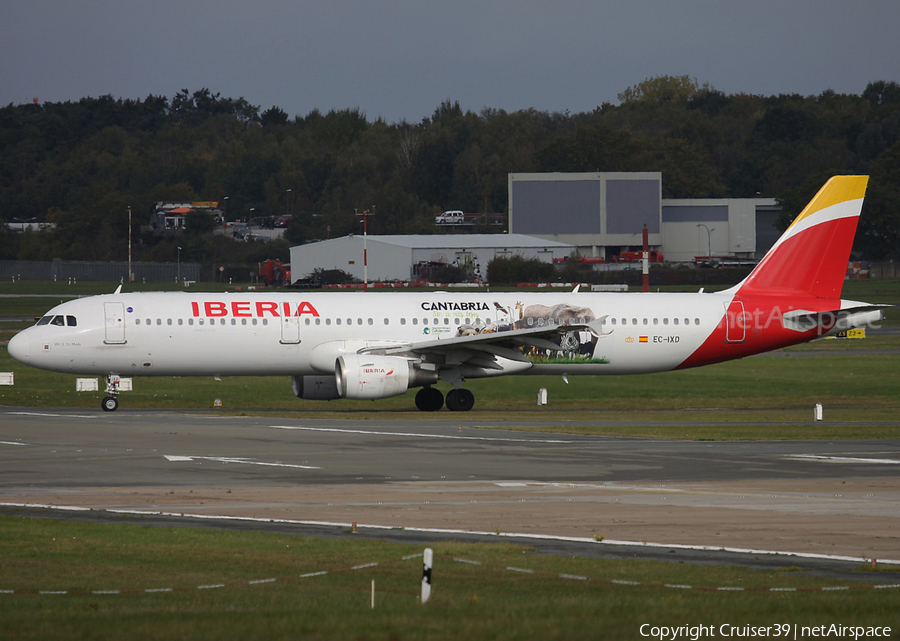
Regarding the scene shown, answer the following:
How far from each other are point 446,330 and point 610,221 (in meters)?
107

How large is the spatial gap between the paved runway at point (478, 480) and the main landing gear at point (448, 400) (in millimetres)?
5880

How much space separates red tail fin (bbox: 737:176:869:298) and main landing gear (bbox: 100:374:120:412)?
21.5m

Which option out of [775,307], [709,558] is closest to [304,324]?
[775,307]

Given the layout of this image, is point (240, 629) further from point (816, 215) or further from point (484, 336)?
point (816, 215)

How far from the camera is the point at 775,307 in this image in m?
41.5

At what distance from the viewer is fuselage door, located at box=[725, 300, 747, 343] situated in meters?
41.5

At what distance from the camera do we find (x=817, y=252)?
4212cm

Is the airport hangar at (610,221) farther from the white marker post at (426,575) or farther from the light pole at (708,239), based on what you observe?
the white marker post at (426,575)

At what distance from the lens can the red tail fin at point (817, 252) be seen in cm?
4216

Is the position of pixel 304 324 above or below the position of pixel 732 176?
below

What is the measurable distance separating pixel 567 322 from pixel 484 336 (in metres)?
3.90

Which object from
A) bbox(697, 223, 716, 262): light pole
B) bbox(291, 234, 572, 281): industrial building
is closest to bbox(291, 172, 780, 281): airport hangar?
bbox(697, 223, 716, 262): light pole

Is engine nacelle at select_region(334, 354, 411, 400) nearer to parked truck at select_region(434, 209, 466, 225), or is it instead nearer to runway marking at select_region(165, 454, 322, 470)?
runway marking at select_region(165, 454, 322, 470)

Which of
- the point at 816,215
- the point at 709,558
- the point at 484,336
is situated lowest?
the point at 709,558
